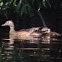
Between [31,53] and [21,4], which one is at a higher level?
[21,4]

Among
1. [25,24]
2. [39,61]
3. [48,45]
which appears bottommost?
[39,61]

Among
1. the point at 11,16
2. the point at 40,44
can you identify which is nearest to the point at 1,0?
the point at 11,16

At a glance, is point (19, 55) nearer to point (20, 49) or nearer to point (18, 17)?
point (20, 49)

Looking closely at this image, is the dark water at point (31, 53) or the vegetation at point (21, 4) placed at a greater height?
the vegetation at point (21, 4)

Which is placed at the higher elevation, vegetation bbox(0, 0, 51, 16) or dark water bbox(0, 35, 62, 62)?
vegetation bbox(0, 0, 51, 16)

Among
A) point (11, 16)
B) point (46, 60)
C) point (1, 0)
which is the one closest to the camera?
point (46, 60)

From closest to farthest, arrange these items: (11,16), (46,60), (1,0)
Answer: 1. (46,60)
2. (1,0)
3. (11,16)

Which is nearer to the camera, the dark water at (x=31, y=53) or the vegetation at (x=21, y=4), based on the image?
the dark water at (x=31, y=53)

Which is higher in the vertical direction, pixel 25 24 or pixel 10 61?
pixel 25 24

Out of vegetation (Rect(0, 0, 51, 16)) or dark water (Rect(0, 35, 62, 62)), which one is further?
vegetation (Rect(0, 0, 51, 16))

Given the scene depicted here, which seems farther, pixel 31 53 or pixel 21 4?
pixel 21 4

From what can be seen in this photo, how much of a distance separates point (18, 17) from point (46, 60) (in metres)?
5.01

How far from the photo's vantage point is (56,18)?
22.5 feet

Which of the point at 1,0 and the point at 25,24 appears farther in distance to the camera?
the point at 25,24
